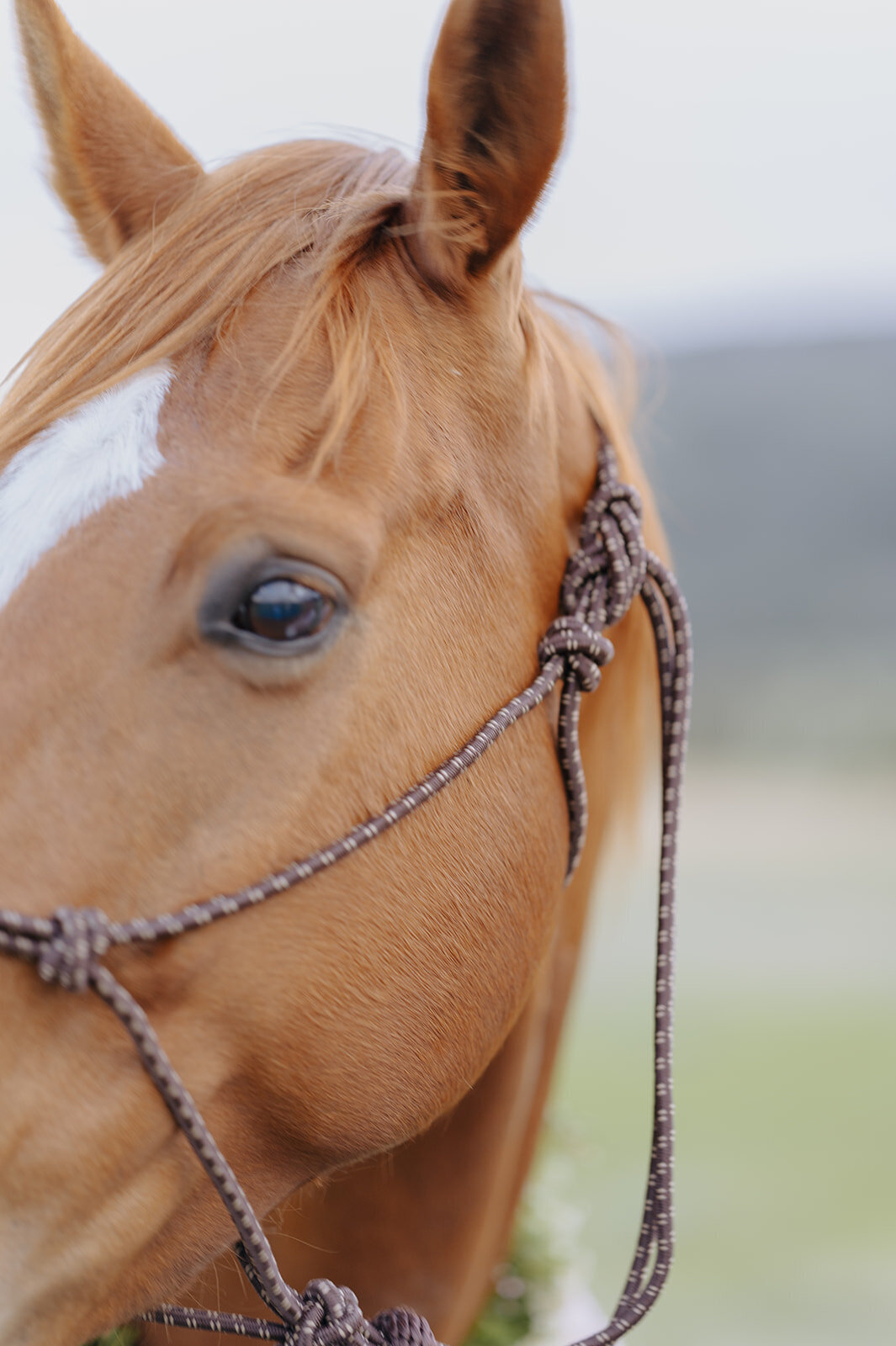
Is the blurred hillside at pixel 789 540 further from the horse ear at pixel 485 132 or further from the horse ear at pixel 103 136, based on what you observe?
the horse ear at pixel 485 132

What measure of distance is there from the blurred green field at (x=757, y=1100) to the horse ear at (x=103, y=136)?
116cm

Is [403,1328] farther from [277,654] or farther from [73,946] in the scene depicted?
[277,654]

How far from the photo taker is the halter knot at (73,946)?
692 mm

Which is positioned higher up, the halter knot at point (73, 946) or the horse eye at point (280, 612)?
the horse eye at point (280, 612)

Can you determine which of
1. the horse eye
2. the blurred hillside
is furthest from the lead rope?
the blurred hillside

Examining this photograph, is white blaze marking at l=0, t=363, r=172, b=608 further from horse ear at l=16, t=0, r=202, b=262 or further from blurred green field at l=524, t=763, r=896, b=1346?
blurred green field at l=524, t=763, r=896, b=1346

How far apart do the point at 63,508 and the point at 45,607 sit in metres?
0.08

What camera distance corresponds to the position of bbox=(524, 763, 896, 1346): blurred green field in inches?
108

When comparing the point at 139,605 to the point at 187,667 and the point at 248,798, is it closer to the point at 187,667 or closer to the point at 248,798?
the point at 187,667

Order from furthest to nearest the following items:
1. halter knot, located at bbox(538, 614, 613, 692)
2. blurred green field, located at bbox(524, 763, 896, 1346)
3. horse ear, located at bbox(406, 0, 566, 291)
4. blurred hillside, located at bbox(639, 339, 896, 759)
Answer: blurred hillside, located at bbox(639, 339, 896, 759) < blurred green field, located at bbox(524, 763, 896, 1346) < halter knot, located at bbox(538, 614, 613, 692) < horse ear, located at bbox(406, 0, 566, 291)

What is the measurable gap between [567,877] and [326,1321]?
0.45 meters

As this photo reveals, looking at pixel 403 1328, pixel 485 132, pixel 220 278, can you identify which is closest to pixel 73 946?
pixel 403 1328

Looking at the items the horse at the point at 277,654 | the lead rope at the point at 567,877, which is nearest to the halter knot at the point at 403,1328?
the lead rope at the point at 567,877

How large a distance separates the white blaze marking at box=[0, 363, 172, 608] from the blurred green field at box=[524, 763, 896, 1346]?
1101 mm
